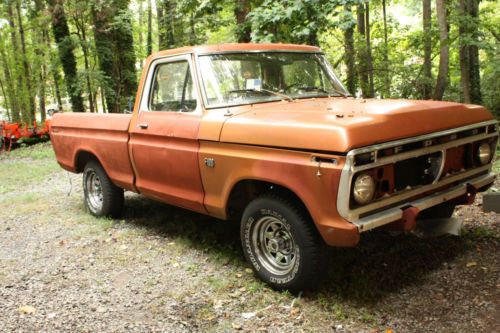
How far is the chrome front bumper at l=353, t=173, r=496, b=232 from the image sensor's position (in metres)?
3.28

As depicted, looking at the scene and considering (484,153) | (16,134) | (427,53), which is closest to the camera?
(484,153)

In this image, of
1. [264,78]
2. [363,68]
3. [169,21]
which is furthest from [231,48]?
[363,68]

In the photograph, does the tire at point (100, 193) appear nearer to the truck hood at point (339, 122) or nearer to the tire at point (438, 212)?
the truck hood at point (339, 122)

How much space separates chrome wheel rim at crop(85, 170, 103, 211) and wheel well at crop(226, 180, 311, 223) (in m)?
2.74

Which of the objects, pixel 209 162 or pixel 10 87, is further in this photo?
pixel 10 87

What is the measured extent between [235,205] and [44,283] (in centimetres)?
201

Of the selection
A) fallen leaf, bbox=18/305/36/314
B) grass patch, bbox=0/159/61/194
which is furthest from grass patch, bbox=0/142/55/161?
fallen leaf, bbox=18/305/36/314

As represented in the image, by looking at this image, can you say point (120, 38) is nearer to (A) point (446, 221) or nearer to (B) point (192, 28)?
(B) point (192, 28)

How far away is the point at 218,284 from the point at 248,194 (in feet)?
2.88

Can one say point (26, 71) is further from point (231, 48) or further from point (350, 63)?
point (231, 48)

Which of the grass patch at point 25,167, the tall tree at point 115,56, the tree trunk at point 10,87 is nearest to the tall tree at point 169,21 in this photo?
the tall tree at point 115,56

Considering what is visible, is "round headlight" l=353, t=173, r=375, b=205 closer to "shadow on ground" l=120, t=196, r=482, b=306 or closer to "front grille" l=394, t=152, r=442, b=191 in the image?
"front grille" l=394, t=152, r=442, b=191

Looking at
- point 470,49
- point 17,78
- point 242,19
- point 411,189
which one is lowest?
point 411,189

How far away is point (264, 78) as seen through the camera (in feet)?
15.8
